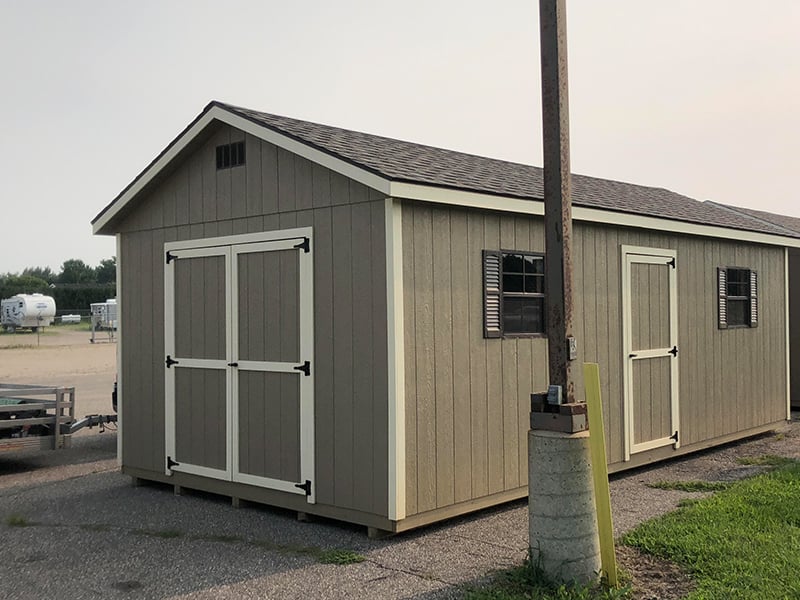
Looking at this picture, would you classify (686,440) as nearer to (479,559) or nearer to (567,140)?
(479,559)

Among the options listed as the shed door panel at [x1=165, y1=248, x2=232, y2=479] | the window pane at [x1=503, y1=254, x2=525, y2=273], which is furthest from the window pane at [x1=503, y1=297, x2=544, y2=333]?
the shed door panel at [x1=165, y1=248, x2=232, y2=479]

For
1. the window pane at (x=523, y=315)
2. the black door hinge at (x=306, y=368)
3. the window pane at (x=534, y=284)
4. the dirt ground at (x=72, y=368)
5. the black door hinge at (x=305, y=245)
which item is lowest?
the dirt ground at (x=72, y=368)

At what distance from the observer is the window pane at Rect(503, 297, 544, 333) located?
7121 millimetres

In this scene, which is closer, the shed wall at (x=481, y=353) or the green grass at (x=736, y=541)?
the green grass at (x=736, y=541)

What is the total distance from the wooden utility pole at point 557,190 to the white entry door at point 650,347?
3578 mm

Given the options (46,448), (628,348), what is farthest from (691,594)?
(46,448)

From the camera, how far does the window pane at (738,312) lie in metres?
10.2

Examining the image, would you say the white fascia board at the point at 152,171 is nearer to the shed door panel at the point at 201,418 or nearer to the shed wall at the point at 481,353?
the shed door panel at the point at 201,418

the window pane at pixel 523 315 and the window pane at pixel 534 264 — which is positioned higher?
the window pane at pixel 534 264

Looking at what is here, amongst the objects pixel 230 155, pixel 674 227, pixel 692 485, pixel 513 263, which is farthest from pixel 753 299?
pixel 230 155

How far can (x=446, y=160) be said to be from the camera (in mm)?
8141

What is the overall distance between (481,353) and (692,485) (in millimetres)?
2513

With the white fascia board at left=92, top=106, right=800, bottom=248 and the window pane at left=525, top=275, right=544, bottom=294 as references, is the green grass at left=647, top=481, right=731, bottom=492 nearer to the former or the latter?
the window pane at left=525, top=275, right=544, bottom=294

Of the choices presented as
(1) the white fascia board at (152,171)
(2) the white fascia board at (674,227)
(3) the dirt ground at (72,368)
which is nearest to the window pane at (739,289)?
(2) the white fascia board at (674,227)
